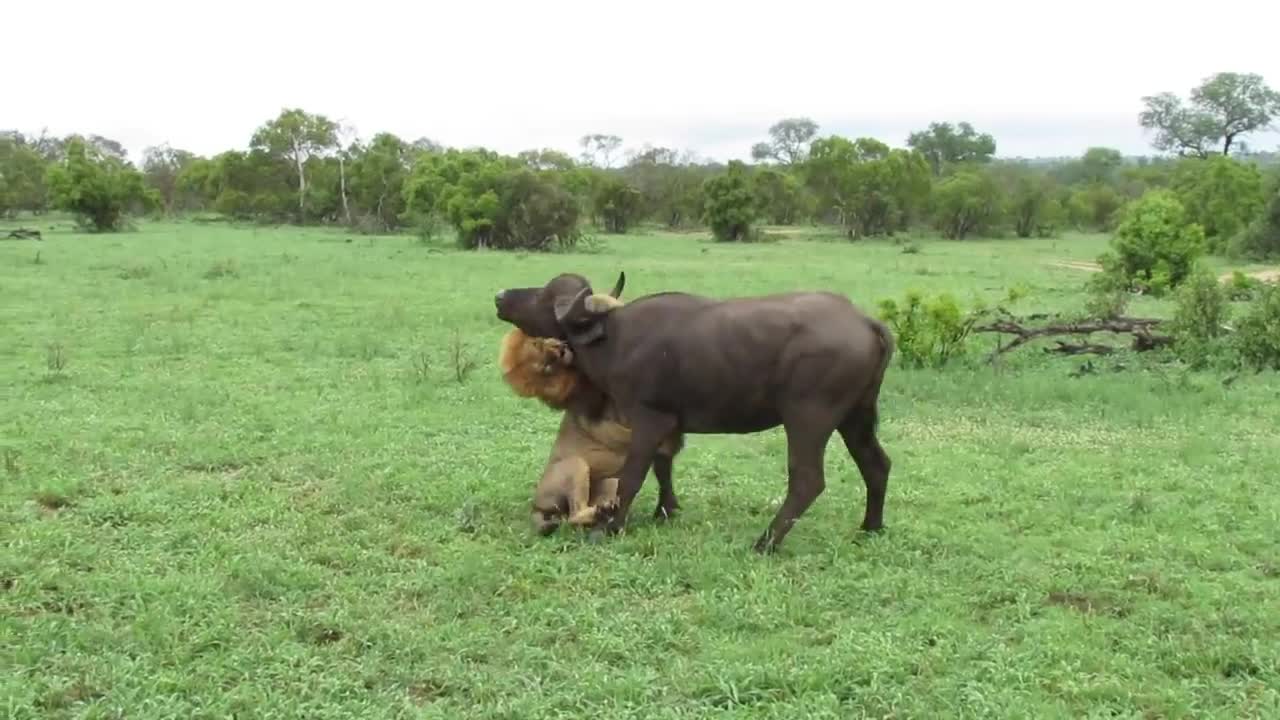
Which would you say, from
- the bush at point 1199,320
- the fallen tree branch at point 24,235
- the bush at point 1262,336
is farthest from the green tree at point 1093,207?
the fallen tree branch at point 24,235

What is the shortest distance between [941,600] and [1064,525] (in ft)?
5.57

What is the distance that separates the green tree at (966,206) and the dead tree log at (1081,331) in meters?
32.1

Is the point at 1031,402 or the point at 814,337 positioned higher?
the point at 814,337

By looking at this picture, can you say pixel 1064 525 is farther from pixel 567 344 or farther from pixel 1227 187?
pixel 1227 187

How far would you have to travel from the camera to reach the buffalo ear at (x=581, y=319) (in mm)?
6398

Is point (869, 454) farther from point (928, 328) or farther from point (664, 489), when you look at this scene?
point (928, 328)

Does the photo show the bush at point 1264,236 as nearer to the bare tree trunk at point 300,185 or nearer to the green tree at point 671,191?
the green tree at point 671,191

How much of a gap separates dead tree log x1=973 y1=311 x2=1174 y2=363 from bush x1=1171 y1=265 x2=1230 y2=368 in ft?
0.84

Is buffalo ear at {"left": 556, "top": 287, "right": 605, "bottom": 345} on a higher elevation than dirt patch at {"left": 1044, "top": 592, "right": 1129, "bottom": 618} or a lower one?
higher

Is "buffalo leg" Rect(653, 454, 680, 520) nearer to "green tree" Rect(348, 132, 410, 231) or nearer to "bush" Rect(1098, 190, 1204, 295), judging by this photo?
"bush" Rect(1098, 190, 1204, 295)

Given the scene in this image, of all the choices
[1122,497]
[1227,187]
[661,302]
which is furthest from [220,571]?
[1227,187]

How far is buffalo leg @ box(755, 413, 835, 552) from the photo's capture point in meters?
6.00

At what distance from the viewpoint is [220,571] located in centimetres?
Result: 562

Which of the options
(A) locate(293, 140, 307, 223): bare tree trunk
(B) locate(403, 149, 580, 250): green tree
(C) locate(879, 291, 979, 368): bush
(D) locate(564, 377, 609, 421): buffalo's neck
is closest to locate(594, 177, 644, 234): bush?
(B) locate(403, 149, 580, 250): green tree
